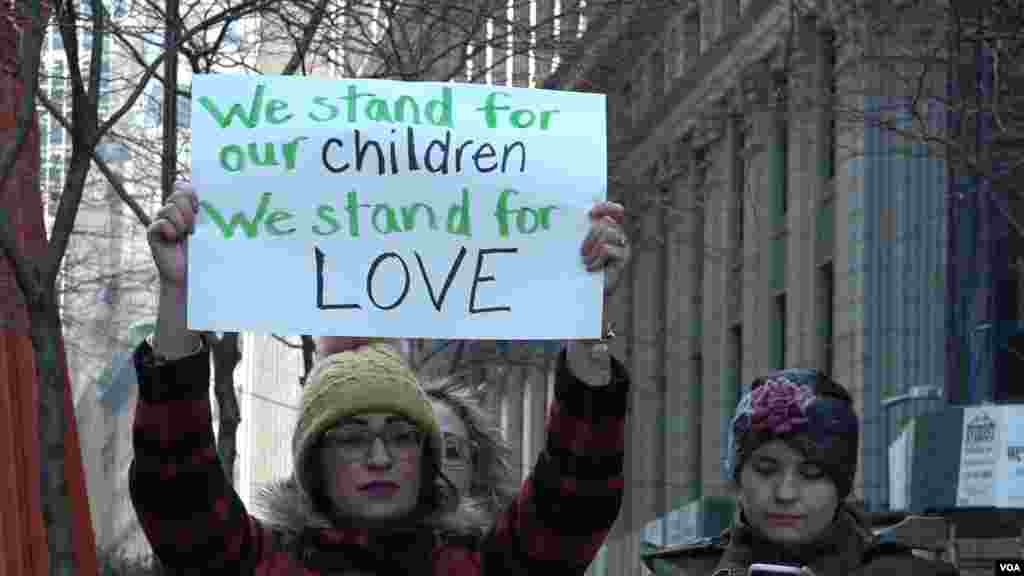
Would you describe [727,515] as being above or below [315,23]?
below

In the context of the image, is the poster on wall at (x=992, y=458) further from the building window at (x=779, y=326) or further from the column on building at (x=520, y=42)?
the building window at (x=779, y=326)

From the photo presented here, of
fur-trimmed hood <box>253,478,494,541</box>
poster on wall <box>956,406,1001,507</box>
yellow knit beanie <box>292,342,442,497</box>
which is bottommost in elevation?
poster on wall <box>956,406,1001,507</box>

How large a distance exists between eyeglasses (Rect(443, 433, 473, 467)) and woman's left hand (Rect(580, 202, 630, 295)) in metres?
0.96

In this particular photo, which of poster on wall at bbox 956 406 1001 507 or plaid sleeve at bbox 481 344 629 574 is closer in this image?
plaid sleeve at bbox 481 344 629 574

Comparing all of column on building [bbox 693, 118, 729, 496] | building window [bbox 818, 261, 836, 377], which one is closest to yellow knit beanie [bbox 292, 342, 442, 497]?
building window [bbox 818, 261, 836, 377]

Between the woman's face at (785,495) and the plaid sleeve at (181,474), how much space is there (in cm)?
110

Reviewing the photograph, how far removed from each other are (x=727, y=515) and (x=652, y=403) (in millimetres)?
11299

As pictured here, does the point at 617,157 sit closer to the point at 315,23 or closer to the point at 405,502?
the point at 315,23

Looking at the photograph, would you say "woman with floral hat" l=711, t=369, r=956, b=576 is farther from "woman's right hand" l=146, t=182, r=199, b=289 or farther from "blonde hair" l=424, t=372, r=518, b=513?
"woman's right hand" l=146, t=182, r=199, b=289

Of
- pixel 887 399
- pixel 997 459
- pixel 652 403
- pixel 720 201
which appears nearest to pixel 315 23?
pixel 997 459

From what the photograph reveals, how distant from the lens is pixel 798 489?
5.17 m

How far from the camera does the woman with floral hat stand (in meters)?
5.12

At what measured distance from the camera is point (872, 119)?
460 inches

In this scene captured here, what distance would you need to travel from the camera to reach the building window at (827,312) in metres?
29.3
